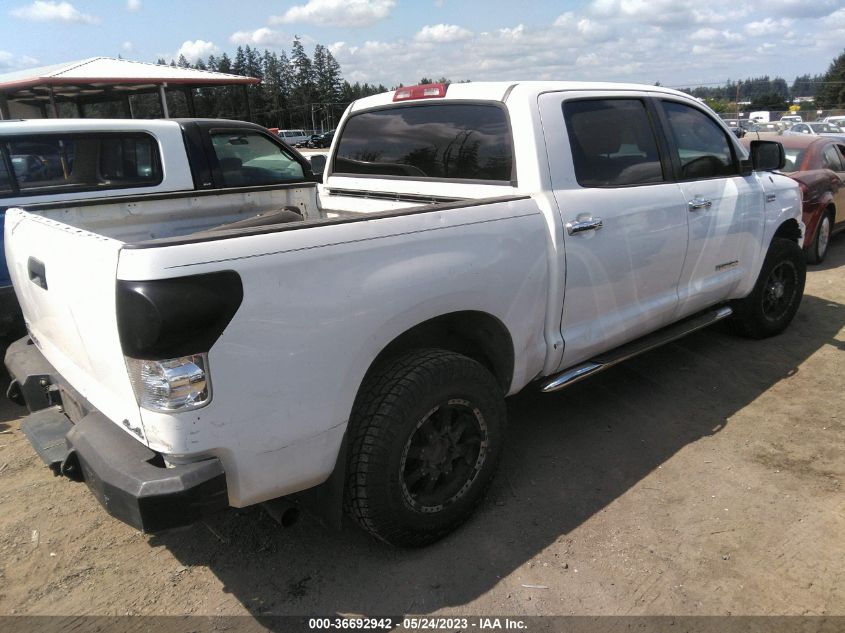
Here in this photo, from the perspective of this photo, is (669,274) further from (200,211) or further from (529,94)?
(200,211)

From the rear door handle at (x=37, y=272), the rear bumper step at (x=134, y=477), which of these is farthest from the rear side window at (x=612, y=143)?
the rear door handle at (x=37, y=272)

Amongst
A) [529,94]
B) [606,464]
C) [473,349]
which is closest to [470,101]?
[529,94]

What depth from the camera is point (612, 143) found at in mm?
3598

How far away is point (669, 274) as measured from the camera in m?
3.83

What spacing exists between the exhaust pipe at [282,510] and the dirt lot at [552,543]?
0.37m

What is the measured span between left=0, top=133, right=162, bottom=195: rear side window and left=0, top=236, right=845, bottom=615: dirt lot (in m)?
2.13

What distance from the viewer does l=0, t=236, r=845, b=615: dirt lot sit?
251cm

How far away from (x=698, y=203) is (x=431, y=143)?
67.9 inches

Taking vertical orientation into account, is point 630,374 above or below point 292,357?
below

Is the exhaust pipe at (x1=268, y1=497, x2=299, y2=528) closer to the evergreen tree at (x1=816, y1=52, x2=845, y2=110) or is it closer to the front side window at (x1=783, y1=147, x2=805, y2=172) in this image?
the front side window at (x1=783, y1=147, x2=805, y2=172)

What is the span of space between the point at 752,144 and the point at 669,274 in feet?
5.58

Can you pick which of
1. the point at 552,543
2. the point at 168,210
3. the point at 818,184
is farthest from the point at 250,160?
the point at 818,184

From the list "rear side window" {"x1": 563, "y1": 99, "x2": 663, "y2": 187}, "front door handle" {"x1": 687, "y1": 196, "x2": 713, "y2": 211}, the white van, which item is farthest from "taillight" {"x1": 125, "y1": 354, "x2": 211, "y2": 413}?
the white van

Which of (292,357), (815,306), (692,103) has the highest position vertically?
(692,103)
